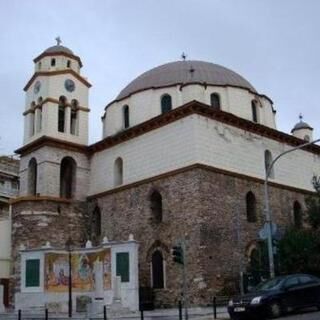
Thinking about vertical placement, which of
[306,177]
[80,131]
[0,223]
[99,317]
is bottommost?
[99,317]

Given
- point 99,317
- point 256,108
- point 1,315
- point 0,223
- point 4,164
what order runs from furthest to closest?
point 4,164, point 256,108, point 0,223, point 1,315, point 99,317

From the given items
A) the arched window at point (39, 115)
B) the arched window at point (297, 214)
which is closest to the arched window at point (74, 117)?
the arched window at point (39, 115)

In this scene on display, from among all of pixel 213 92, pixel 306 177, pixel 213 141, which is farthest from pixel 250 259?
pixel 213 92

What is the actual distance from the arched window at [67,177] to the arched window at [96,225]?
1.79 m

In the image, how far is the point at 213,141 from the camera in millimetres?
26562

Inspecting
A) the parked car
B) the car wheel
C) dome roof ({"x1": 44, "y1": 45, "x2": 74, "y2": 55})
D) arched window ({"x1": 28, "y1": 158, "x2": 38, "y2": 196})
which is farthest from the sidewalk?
dome roof ({"x1": 44, "y1": 45, "x2": 74, "y2": 55})

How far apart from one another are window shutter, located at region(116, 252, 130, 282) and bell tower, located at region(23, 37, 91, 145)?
10.4 metres

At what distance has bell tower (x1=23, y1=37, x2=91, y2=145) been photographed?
105ft

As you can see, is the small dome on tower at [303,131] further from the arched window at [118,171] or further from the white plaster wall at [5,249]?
the white plaster wall at [5,249]

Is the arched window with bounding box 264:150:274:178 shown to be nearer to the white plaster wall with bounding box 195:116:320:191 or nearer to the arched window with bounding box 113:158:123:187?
the white plaster wall with bounding box 195:116:320:191

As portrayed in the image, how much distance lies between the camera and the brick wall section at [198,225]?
24.2m

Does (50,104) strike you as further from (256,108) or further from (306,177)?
(306,177)

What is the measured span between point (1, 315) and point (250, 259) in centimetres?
1185

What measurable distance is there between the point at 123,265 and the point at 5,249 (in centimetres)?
989
